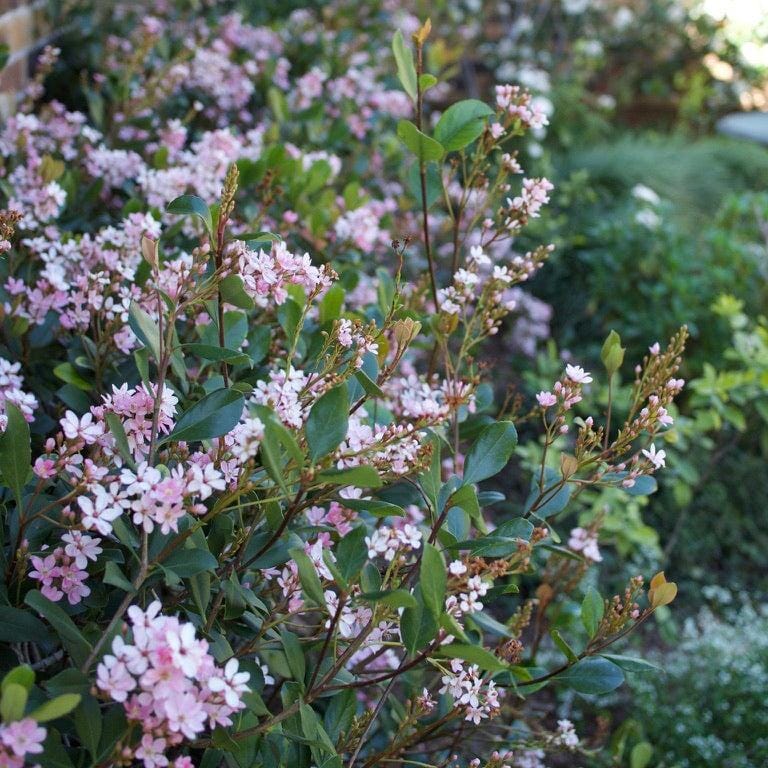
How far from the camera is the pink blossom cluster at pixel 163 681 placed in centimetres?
73

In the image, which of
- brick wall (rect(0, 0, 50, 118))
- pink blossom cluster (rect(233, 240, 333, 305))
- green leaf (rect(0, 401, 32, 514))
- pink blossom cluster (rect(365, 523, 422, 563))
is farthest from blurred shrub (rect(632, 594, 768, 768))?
brick wall (rect(0, 0, 50, 118))

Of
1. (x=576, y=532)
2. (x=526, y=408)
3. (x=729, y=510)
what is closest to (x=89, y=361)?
(x=576, y=532)

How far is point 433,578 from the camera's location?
0.86 m

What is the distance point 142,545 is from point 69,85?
7.08 feet

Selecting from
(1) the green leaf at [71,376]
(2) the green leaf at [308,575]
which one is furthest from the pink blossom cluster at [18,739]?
(1) the green leaf at [71,376]

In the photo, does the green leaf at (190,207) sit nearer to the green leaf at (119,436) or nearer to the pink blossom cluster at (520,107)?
the green leaf at (119,436)

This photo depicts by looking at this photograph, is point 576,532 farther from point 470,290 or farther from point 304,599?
point 304,599

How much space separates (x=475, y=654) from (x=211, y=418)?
355 millimetres

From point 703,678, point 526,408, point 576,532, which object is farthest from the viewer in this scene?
point 526,408

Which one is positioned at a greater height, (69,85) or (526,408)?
(69,85)

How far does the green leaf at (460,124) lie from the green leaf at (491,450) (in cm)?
44

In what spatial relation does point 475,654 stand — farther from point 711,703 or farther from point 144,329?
point 711,703

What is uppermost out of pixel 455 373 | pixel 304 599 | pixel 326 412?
pixel 326 412

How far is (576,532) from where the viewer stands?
5.20 feet
